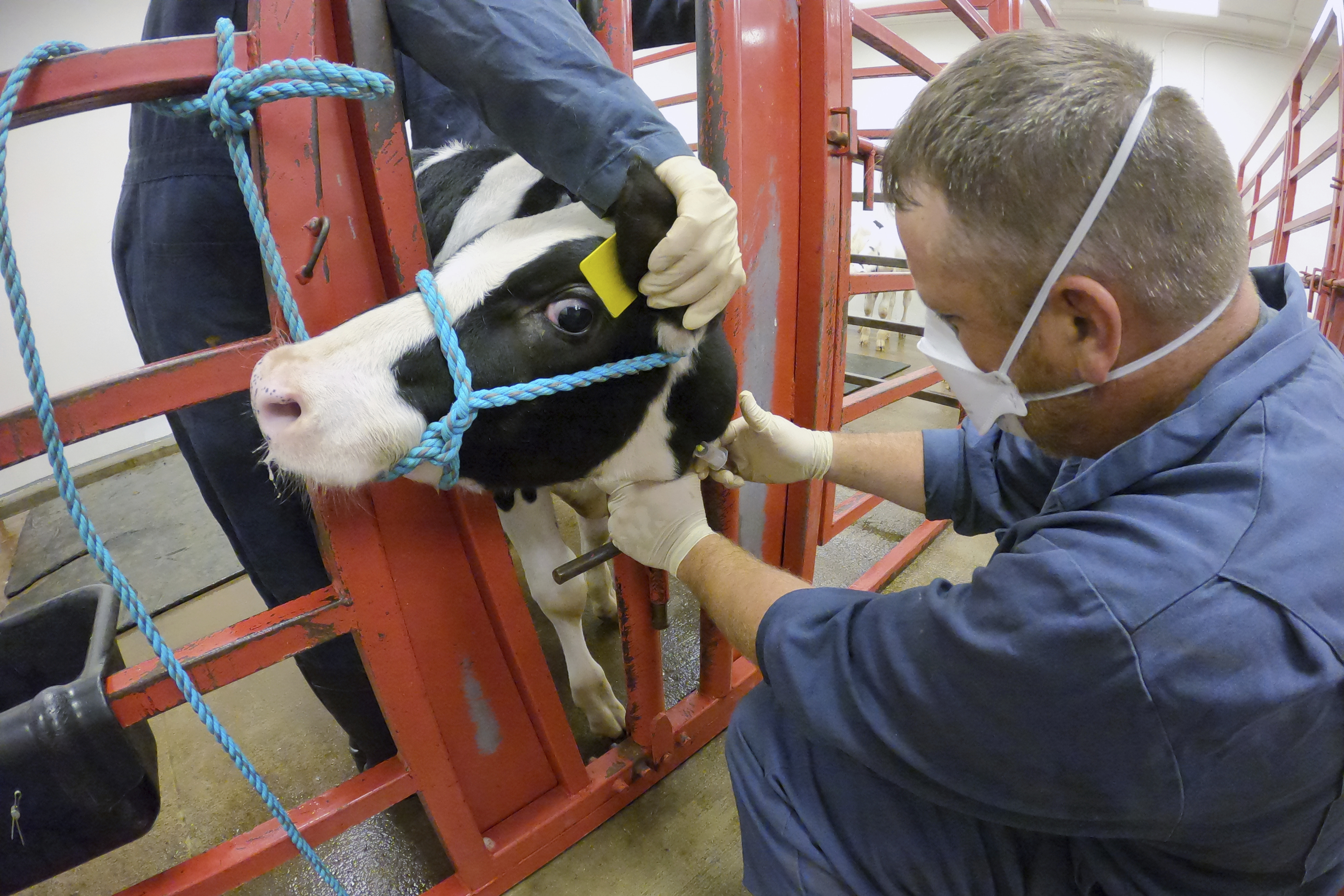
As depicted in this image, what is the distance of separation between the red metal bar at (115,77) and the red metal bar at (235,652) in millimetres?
650

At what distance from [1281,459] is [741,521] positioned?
114cm

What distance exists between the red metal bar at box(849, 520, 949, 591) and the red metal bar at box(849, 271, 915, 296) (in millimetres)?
853

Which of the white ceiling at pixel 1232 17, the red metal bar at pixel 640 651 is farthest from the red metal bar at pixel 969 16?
the white ceiling at pixel 1232 17

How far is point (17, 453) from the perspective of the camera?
2.34 feet

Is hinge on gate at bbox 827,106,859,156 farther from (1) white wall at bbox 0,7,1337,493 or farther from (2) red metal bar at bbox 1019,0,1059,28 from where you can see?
(1) white wall at bbox 0,7,1337,493

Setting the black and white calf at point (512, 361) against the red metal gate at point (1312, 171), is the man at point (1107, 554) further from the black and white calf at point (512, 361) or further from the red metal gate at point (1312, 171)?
the red metal gate at point (1312, 171)

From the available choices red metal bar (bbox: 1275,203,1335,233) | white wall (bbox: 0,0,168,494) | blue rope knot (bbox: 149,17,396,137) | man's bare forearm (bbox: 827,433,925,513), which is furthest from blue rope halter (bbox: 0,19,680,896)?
red metal bar (bbox: 1275,203,1335,233)

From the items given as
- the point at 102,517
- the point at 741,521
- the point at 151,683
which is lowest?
the point at 102,517

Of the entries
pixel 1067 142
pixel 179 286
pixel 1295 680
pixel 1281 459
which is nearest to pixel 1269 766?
pixel 1295 680

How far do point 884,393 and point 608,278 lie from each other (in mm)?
1628

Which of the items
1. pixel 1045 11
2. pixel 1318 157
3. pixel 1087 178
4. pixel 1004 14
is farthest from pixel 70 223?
pixel 1318 157

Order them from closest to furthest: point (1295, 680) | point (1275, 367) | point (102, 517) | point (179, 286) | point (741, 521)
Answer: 1. point (1295, 680)
2. point (1275, 367)
3. point (179, 286)
4. point (741, 521)
5. point (102, 517)

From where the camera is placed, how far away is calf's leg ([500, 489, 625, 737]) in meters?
1.60

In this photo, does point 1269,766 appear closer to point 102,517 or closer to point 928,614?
point 928,614
